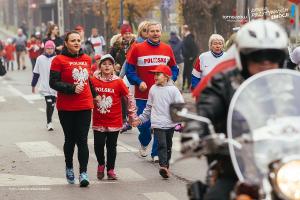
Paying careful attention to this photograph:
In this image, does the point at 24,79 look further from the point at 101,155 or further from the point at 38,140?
the point at 101,155

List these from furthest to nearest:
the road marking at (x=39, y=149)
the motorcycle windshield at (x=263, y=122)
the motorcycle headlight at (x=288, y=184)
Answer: the road marking at (x=39, y=149), the motorcycle windshield at (x=263, y=122), the motorcycle headlight at (x=288, y=184)

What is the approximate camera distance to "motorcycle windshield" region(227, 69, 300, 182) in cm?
448

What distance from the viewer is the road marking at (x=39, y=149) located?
1298 cm

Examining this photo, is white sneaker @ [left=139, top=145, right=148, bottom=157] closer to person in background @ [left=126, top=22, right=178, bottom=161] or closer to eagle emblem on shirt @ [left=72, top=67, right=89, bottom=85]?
person in background @ [left=126, top=22, right=178, bottom=161]

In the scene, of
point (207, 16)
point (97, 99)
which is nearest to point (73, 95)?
point (97, 99)

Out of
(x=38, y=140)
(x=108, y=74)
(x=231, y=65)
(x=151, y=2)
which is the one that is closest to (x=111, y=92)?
(x=108, y=74)

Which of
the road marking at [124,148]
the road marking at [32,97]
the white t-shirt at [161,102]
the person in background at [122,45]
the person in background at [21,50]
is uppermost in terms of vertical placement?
the person in background at [122,45]

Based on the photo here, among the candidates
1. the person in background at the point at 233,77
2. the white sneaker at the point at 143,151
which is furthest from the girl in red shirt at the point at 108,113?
the person in background at the point at 233,77

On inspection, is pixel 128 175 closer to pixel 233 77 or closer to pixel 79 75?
pixel 79 75

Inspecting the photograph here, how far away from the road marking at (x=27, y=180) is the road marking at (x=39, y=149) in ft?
6.14

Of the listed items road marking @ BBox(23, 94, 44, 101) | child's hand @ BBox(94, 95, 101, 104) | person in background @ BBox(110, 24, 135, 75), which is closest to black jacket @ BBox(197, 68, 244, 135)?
child's hand @ BBox(94, 95, 101, 104)

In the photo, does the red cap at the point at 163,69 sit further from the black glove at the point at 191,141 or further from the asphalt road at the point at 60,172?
the black glove at the point at 191,141

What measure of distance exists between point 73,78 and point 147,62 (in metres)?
2.00

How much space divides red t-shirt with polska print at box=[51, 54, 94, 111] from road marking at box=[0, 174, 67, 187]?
97 centimetres
